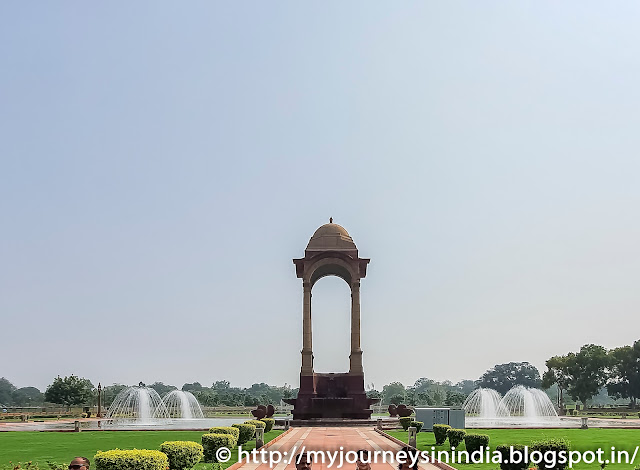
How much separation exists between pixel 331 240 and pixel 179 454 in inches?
1055

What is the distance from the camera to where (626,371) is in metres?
61.7

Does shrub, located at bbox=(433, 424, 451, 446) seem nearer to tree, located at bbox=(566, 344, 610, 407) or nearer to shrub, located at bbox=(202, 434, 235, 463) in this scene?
shrub, located at bbox=(202, 434, 235, 463)

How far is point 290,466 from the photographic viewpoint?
14.9 metres

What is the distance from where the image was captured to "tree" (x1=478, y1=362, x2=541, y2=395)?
112 m

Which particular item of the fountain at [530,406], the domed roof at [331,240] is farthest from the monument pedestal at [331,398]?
the fountain at [530,406]

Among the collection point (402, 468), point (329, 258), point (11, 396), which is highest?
point (329, 258)

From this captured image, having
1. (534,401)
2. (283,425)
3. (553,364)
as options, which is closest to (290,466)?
(283,425)

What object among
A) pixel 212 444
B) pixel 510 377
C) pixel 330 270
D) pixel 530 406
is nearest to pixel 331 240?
pixel 330 270

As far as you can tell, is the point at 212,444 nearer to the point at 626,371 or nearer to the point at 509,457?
the point at 509,457

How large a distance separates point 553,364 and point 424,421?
42229mm

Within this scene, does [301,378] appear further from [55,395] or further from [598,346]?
[598,346]

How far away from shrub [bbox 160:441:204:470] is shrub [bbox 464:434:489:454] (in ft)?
23.4

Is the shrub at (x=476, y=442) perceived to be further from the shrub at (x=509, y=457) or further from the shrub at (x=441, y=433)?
the shrub at (x=509, y=457)

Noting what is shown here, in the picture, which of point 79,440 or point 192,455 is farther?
point 79,440
